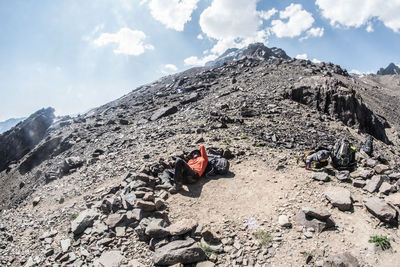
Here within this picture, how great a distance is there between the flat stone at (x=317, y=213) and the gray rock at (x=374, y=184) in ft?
8.82

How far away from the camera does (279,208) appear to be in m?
7.90

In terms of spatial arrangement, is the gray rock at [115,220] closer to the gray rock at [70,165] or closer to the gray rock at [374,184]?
the gray rock at [374,184]

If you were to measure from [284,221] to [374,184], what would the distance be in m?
4.00

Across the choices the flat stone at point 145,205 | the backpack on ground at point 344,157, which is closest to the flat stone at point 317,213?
the backpack on ground at point 344,157

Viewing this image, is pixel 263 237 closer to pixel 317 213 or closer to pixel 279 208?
pixel 279 208

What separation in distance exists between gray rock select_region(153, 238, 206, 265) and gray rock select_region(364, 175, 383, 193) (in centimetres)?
666

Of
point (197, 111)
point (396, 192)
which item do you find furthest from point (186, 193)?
point (197, 111)

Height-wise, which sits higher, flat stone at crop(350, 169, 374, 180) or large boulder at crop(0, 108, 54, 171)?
large boulder at crop(0, 108, 54, 171)

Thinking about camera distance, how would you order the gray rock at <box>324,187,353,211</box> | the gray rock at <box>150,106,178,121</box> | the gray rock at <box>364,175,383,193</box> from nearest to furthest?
the gray rock at <box>324,187,353,211</box> → the gray rock at <box>364,175,383,193</box> → the gray rock at <box>150,106,178,121</box>

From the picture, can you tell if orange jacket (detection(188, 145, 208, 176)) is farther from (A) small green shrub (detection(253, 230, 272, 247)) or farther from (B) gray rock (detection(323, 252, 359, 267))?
(B) gray rock (detection(323, 252, 359, 267))

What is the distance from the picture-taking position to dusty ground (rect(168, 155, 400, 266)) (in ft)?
20.0

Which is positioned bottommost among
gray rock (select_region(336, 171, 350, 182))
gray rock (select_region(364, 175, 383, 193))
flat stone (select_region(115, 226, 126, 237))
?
flat stone (select_region(115, 226, 126, 237))

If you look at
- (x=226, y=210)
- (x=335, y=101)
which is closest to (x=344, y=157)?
(x=226, y=210)

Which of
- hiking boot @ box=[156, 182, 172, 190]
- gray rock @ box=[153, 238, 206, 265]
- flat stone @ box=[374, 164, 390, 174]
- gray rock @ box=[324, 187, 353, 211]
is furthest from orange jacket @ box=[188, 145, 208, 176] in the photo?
flat stone @ box=[374, 164, 390, 174]
